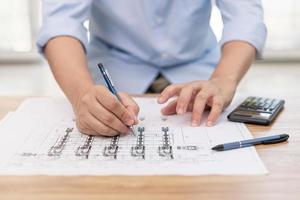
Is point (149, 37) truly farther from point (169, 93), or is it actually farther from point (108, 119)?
point (108, 119)

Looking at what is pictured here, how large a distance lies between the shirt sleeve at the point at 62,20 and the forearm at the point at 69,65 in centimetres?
2

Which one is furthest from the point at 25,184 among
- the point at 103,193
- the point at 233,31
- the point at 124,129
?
the point at 233,31

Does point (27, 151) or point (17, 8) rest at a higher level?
point (17, 8)

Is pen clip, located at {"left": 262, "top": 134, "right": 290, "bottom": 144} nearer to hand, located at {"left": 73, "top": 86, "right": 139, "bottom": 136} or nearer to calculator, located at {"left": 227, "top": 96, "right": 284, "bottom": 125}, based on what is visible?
calculator, located at {"left": 227, "top": 96, "right": 284, "bottom": 125}

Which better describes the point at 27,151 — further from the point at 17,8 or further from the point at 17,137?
the point at 17,8

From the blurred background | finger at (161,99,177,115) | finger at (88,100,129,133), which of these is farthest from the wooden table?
the blurred background

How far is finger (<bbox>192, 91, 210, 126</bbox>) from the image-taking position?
85 centimetres

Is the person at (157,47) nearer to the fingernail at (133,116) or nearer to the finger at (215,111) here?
the finger at (215,111)

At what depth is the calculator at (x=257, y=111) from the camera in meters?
0.86

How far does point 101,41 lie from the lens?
1296 mm

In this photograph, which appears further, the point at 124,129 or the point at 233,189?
the point at 124,129

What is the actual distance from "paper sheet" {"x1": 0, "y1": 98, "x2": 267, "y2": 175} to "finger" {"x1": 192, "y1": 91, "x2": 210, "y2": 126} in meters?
0.02

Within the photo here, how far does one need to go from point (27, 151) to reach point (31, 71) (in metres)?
2.69

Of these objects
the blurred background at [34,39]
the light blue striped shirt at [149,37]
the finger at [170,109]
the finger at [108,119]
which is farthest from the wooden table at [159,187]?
the blurred background at [34,39]
